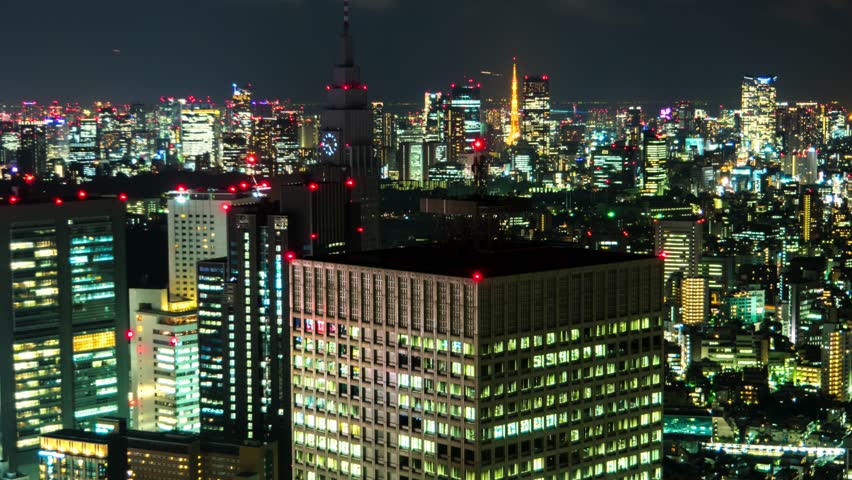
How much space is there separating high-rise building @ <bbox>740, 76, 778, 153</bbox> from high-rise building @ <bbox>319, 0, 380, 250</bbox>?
17.9m

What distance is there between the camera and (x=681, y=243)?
1843 inches

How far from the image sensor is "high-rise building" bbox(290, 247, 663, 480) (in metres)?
10.8

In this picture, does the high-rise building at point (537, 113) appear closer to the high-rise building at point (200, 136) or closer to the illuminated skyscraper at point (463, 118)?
the illuminated skyscraper at point (463, 118)

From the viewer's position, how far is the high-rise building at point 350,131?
113ft

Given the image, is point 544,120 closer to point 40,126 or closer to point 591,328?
point 40,126

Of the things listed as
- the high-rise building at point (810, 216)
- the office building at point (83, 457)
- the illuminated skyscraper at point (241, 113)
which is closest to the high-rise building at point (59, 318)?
the office building at point (83, 457)

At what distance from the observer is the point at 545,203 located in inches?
1859

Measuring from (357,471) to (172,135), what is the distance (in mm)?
39329

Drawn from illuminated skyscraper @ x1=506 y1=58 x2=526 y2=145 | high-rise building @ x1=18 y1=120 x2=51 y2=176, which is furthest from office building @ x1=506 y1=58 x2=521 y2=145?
high-rise building @ x1=18 y1=120 x2=51 y2=176

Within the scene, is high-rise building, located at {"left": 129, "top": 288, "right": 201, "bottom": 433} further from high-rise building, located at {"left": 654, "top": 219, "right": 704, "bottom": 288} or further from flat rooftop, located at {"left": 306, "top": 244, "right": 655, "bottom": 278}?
high-rise building, located at {"left": 654, "top": 219, "right": 704, "bottom": 288}

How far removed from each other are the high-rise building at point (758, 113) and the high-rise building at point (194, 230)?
22923mm

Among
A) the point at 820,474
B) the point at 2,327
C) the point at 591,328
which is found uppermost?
the point at 591,328

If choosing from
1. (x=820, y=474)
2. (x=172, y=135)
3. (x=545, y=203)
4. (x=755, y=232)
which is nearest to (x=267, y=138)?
(x=172, y=135)

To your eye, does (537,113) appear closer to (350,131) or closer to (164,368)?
(350,131)
